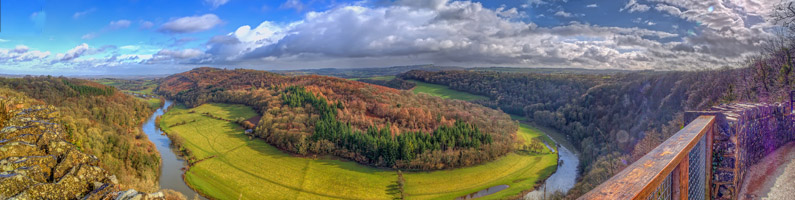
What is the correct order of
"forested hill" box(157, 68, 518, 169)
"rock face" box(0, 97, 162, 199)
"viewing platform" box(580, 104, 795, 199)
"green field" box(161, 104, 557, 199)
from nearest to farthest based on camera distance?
"viewing platform" box(580, 104, 795, 199) < "rock face" box(0, 97, 162, 199) < "green field" box(161, 104, 557, 199) < "forested hill" box(157, 68, 518, 169)

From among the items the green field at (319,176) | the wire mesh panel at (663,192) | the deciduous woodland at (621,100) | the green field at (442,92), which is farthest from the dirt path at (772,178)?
the green field at (442,92)

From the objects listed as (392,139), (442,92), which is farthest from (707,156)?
(442,92)

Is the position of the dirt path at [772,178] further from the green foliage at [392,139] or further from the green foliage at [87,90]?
the green foliage at [87,90]

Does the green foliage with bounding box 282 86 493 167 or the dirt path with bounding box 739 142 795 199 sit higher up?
the dirt path with bounding box 739 142 795 199

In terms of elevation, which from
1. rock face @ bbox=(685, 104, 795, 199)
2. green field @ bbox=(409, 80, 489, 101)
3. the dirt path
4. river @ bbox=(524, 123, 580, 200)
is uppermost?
rock face @ bbox=(685, 104, 795, 199)

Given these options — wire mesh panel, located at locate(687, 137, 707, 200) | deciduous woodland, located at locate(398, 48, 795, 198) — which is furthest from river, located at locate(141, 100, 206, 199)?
deciduous woodland, located at locate(398, 48, 795, 198)

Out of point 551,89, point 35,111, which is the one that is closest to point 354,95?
point 35,111

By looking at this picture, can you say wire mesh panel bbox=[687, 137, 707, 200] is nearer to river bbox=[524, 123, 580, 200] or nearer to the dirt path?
the dirt path
